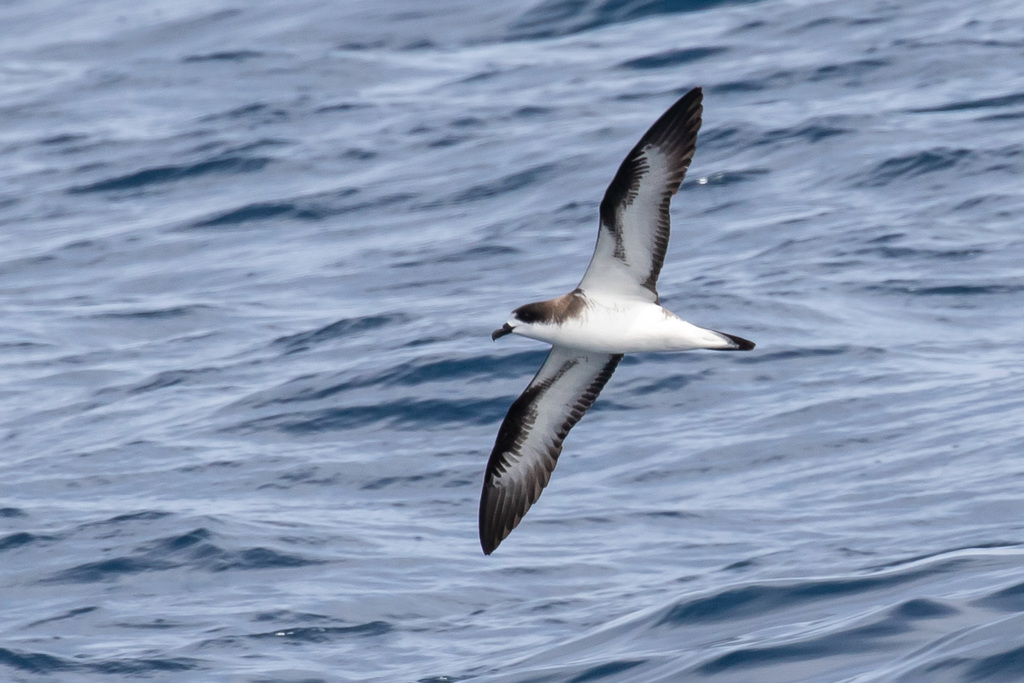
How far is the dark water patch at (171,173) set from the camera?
20.0 m

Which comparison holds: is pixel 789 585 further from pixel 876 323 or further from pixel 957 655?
pixel 876 323

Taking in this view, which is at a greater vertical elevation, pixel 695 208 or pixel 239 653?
pixel 695 208

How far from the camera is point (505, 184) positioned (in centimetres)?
1784

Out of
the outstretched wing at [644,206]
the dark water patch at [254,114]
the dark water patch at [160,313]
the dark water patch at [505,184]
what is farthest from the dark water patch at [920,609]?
the dark water patch at [254,114]

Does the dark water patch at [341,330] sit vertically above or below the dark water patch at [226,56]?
below

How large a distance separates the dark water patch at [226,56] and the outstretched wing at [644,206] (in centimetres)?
1700

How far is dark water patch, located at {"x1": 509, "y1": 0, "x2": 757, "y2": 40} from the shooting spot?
23328 mm

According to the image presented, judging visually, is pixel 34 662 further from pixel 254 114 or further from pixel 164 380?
pixel 254 114

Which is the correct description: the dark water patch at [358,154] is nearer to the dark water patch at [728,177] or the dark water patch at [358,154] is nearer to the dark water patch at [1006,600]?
the dark water patch at [728,177]

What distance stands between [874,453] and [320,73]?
44.0 ft

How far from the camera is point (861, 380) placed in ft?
42.7

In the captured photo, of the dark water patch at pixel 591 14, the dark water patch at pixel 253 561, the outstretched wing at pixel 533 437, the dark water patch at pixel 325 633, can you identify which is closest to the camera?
the outstretched wing at pixel 533 437

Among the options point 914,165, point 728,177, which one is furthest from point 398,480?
point 914,165

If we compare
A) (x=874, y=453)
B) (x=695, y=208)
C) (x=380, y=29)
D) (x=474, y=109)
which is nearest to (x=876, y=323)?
(x=874, y=453)
